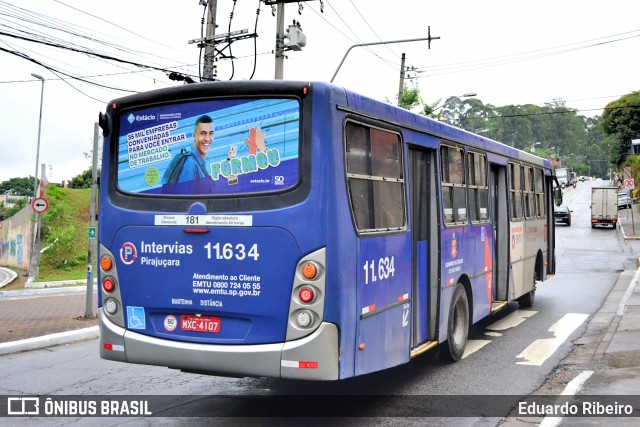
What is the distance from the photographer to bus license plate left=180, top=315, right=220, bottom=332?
5645 mm

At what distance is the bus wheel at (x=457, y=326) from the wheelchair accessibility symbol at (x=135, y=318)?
12.6 feet

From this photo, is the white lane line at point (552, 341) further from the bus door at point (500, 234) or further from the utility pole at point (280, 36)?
the utility pole at point (280, 36)

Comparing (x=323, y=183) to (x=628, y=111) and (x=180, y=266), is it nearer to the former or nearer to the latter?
(x=180, y=266)

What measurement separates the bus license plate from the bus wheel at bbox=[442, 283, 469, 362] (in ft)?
11.5

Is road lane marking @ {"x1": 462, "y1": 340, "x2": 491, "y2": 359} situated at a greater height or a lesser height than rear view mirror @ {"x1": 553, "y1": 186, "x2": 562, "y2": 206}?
lesser

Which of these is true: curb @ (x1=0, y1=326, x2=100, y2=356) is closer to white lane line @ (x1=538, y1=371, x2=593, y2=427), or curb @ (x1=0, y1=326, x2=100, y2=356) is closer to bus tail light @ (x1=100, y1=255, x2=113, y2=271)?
bus tail light @ (x1=100, y1=255, x2=113, y2=271)

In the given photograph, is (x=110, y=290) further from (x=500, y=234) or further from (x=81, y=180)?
(x=81, y=180)

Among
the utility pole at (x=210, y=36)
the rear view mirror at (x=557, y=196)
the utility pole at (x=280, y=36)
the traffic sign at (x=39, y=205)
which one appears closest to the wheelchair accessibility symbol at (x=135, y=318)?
the rear view mirror at (x=557, y=196)

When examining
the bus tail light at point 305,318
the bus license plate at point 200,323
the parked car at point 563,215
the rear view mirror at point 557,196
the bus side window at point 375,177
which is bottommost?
the bus license plate at point 200,323

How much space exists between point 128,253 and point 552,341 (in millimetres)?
6890

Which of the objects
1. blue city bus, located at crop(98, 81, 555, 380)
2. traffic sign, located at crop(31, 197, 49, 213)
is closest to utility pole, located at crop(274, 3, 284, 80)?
traffic sign, located at crop(31, 197, 49, 213)

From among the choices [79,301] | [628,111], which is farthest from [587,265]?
[628,111]

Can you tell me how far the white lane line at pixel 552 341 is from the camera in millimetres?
8945

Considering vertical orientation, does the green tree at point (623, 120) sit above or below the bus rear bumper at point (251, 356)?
above
